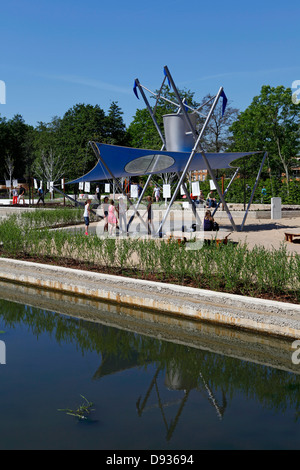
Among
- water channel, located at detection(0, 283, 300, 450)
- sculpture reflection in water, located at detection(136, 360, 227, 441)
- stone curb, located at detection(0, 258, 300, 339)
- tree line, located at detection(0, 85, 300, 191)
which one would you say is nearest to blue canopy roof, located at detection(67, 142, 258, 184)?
stone curb, located at detection(0, 258, 300, 339)

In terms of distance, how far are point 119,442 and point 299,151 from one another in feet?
169

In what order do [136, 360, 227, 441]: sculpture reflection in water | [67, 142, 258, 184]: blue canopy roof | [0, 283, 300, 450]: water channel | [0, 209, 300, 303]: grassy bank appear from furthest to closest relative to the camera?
[67, 142, 258, 184]: blue canopy roof < [0, 209, 300, 303]: grassy bank < [136, 360, 227, 441]: sculpture reflection in water < [0, 283, 300, 450]: water channel

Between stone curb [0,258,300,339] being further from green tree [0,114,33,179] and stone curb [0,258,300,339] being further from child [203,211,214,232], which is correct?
green tree [0,114,33,179]

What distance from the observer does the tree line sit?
1996 inches

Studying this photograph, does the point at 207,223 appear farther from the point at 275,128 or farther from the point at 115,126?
the point at 115,126

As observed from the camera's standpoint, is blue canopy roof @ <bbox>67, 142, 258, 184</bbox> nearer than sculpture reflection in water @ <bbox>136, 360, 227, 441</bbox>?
No

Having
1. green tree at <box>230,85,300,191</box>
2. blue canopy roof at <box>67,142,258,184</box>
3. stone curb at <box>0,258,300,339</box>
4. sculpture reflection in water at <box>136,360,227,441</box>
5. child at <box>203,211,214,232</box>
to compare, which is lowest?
sculpture reflection in water at <box>136,360,227,441</box>

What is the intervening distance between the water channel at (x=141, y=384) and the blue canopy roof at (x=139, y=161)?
5.77 metres

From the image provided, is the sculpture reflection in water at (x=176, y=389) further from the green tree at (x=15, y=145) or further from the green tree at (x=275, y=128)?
the green tree at (x=15, y=145)

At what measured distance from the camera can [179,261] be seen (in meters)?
9.79

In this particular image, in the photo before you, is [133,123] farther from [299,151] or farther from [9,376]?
[9,376]

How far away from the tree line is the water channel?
1389 inches

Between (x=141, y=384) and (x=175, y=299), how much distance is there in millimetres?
2558
